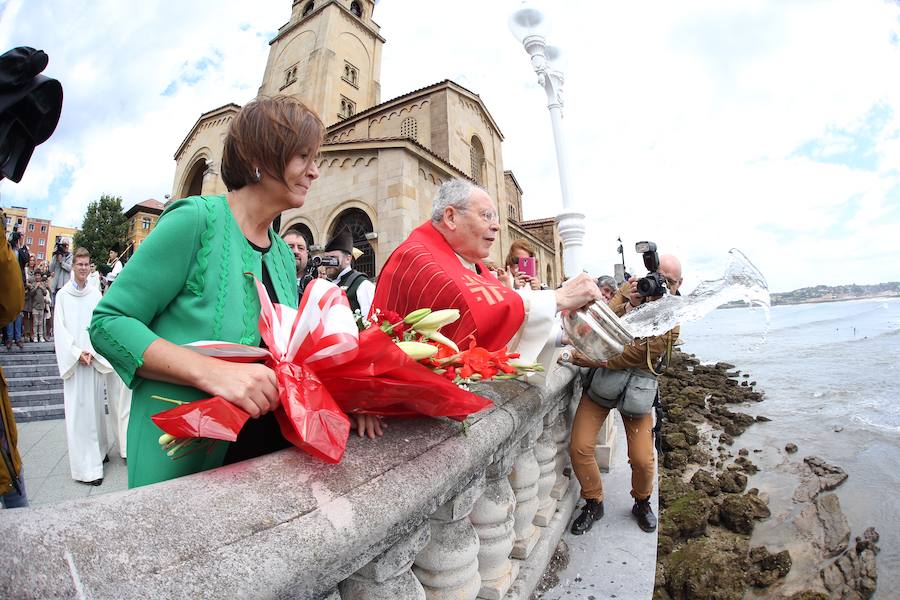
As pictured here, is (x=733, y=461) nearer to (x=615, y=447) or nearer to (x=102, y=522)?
(x=615, y=447)

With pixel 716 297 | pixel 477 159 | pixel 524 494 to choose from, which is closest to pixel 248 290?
pixel 524 494

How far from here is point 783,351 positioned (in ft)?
82.3

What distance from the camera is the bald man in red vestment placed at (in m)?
2.01

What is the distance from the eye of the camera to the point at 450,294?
2035 mm

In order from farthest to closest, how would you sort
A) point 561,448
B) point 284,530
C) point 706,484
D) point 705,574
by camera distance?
point 706,484 < point 705,574 < point 561,448 < point 284,530

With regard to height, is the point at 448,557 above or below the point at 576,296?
below

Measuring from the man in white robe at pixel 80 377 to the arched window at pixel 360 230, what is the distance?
941 centimetres

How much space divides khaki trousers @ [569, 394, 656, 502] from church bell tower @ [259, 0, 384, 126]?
22.4 meters

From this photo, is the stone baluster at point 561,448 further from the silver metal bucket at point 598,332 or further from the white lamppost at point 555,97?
the white lamppost at point 555,97

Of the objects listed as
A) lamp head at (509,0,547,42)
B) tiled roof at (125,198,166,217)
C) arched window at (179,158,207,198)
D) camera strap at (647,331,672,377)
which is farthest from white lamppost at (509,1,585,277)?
tiled roof at (125,198,166,217)

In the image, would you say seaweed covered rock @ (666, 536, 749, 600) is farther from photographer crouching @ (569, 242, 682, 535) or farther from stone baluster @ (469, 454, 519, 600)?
stone baluster @ (469, 454, 519, 600)

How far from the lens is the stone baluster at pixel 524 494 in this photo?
2.22 m

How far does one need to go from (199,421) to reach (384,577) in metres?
0.64

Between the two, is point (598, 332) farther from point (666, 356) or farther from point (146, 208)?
point (146, 208)
